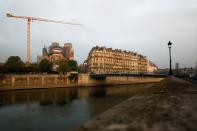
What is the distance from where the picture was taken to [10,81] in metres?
95.2

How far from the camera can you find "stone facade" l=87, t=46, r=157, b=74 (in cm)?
15712

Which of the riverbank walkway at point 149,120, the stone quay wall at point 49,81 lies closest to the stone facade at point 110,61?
the stone quay wall at point 49,81

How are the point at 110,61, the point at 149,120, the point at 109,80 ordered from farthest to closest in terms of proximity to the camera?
the point at 110,61 < the point at 109,80 < the point at 149,120

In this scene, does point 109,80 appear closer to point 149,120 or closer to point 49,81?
point 49,81

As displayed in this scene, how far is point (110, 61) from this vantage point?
549 feet

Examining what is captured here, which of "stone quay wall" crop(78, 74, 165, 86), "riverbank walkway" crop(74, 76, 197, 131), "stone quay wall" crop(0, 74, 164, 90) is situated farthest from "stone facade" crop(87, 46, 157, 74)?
"riverbank walkway" crop(74, 76, 197, 131)

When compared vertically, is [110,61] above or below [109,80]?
above

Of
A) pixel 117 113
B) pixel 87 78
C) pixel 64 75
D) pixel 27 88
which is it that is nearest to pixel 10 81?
pixel 27 88

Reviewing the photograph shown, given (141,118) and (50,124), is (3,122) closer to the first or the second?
(50,124)

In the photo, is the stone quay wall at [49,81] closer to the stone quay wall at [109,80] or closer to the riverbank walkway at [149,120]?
the stone quay wall at [109,80]

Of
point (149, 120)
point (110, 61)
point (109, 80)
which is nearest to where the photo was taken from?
point (149, 120)

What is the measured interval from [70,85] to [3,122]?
7670 cm

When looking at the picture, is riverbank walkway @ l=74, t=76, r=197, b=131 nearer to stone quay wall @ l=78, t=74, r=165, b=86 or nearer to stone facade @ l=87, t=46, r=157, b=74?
stone quay wall @ l=78, t=74, r=165, b=86

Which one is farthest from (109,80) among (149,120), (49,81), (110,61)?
(149,120)
